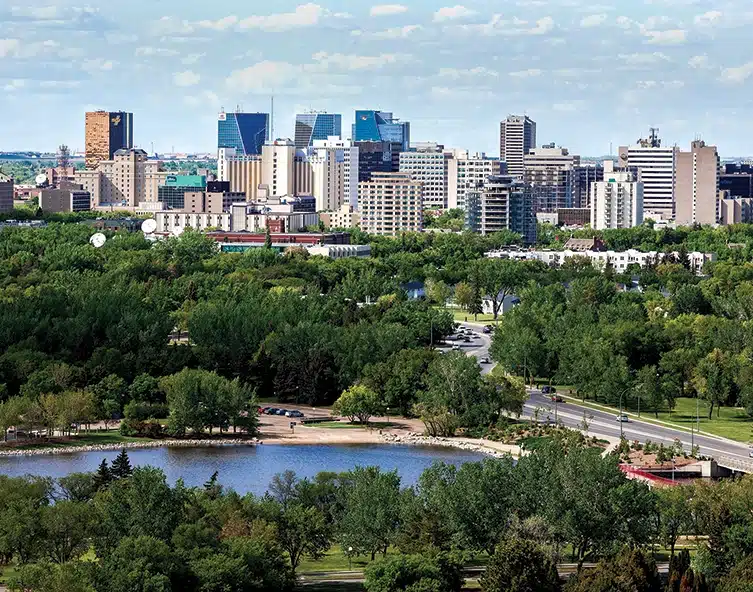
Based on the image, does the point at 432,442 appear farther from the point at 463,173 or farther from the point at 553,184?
the point at 553,184

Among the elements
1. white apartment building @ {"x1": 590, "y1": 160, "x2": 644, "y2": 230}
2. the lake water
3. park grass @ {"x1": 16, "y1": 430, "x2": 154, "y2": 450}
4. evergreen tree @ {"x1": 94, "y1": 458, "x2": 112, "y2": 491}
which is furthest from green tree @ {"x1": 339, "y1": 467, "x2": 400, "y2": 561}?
white apartment building @ {"x1": 590, "y1": 160, "x2": 644, "y2": 230}

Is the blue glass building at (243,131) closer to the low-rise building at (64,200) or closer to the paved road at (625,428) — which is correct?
the low-rise building at (64,200)

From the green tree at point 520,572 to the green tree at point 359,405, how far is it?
52.5 ft

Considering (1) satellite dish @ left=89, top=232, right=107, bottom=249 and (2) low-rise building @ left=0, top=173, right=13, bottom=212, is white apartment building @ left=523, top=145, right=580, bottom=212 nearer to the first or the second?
(2) low-rise building @ left=0, top=173, right=13, bottom=212

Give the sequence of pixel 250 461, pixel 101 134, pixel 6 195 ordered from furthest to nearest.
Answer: pixel 101 134, pixel 6 195, pixel 250 461

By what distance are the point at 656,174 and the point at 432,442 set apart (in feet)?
268

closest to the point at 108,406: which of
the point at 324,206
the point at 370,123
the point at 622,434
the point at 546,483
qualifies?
the point at 622,434

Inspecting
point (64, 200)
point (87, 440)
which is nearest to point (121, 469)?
point (87, 440)

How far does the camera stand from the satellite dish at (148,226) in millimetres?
90169

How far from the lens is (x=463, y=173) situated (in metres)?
114

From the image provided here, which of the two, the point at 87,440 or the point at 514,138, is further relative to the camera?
the point at 514,138

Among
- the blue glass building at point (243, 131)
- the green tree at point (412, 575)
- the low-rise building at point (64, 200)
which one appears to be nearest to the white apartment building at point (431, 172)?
the low-rise building at point (64, 200)

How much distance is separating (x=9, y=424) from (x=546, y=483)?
14157 millimetres

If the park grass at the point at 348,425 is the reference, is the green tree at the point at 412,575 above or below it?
above
